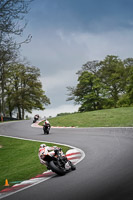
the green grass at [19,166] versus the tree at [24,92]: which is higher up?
the tree at [24,92]

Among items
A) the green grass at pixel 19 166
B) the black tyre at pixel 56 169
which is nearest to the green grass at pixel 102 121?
the green grass at pixel 19 166

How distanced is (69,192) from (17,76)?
189ft

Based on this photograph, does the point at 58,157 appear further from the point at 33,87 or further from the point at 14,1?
the point at 33,87

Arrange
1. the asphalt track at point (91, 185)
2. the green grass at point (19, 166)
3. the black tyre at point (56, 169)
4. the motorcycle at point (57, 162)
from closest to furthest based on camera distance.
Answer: the asphalt track at point (91, 185), the black tyre at point (56, 169), the motorcycle at point (57, 162), the green grass at point (19, 166)

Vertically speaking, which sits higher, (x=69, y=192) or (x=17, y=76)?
(x=17, y=76)

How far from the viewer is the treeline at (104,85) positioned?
197ft

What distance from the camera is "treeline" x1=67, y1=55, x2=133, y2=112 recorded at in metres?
60.2

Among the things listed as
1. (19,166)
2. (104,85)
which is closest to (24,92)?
(104,85)

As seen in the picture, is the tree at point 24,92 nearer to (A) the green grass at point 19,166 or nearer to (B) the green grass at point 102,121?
(B) the green grass at point 102,121

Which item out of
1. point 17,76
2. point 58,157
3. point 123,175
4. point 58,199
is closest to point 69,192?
point 58,199

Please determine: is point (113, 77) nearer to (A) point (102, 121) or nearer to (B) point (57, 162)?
(A) point (102, 121)

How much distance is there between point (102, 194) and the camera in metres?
5.79

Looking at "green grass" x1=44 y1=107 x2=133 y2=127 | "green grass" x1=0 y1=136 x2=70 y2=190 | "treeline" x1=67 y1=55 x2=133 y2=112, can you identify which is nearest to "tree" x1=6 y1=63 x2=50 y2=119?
"treeline" x1=67 y1=55 x2=133 y2=112

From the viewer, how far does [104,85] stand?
6159 centimetres
